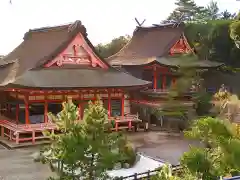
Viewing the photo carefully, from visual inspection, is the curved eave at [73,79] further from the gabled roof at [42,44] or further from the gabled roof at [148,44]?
the gabled roof at [148,44]

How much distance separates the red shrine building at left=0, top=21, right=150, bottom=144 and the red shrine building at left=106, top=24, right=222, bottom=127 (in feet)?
12.4

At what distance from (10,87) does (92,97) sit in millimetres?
4718

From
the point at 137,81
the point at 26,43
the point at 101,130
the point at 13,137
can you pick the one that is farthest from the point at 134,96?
the point at 101,130

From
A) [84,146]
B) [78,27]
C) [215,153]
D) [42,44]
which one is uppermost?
[78,27]

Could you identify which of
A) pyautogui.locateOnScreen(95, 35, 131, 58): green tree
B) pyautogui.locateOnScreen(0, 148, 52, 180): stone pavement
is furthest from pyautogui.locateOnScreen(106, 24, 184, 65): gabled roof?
pyautogui.locateOnScreen(95, 35, 131, 58): green tree

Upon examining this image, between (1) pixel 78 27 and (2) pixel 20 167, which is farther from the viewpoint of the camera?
(1) pixel 78 27

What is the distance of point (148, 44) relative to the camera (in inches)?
1171

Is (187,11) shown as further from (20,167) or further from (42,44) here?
(20,167)

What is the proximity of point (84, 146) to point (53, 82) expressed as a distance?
10621 millimetres

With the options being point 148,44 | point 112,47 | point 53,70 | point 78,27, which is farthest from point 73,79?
point 112,47

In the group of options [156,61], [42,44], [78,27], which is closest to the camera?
[78,27]

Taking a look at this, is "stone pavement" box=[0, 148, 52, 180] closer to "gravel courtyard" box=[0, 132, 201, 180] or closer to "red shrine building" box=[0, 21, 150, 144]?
"gravel courtyard" box=[0, 132, 201, 180]

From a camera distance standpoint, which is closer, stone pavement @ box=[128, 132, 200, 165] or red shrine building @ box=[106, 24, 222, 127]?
stone pavement @ box=[128, 132, 200, 165]

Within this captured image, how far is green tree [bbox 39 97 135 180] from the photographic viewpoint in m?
8.27
